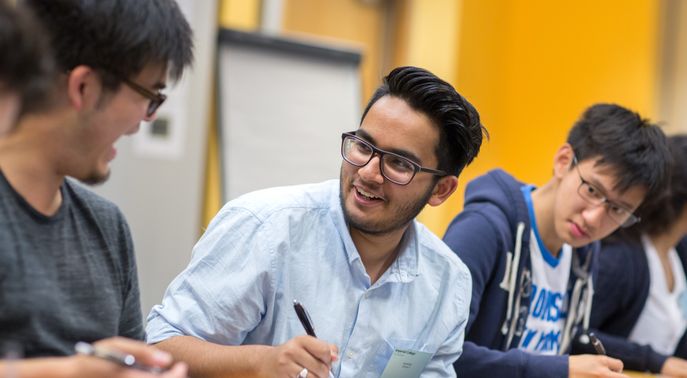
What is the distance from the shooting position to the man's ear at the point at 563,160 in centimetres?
237

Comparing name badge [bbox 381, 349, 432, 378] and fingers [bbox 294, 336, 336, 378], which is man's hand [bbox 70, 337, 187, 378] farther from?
name badge [bbox 381, 349, 432, 378]

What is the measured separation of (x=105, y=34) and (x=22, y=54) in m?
0.21

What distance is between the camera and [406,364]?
1.79m

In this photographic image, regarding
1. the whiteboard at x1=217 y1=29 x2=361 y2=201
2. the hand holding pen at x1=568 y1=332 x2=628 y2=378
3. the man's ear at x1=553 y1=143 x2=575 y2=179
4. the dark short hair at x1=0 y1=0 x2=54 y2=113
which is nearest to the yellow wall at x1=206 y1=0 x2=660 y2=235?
the whiteboard at x1=217 y1=29 x2=361 y2=201

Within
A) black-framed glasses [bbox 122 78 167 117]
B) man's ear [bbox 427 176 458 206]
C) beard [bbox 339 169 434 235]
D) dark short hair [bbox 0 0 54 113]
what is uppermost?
dark short hair [bbox 0 0 54 113]

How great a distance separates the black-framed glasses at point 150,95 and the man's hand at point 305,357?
1.51 ft

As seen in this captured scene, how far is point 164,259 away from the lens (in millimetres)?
3752

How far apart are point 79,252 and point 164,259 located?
245 cm

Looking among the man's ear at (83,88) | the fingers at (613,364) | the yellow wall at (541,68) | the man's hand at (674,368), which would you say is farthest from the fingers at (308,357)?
the yellow wall at (541,68)

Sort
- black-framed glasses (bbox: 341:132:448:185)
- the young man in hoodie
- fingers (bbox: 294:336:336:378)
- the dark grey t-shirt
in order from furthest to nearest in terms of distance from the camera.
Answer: the young man in hoodie
black-framed glasses (bbox: 341:132:448:185)
fingers (bbox: 294:336:336:378)
the dark grey t-shirt

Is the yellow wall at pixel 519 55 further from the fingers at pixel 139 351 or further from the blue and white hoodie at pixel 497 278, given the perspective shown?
the fingers at pixel 139 351

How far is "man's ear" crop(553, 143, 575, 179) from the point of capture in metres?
2.37

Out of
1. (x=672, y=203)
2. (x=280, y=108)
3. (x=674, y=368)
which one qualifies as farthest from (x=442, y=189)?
(x=280, y=108)

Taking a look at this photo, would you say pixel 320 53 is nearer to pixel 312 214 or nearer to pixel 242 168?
pixel 242 168
